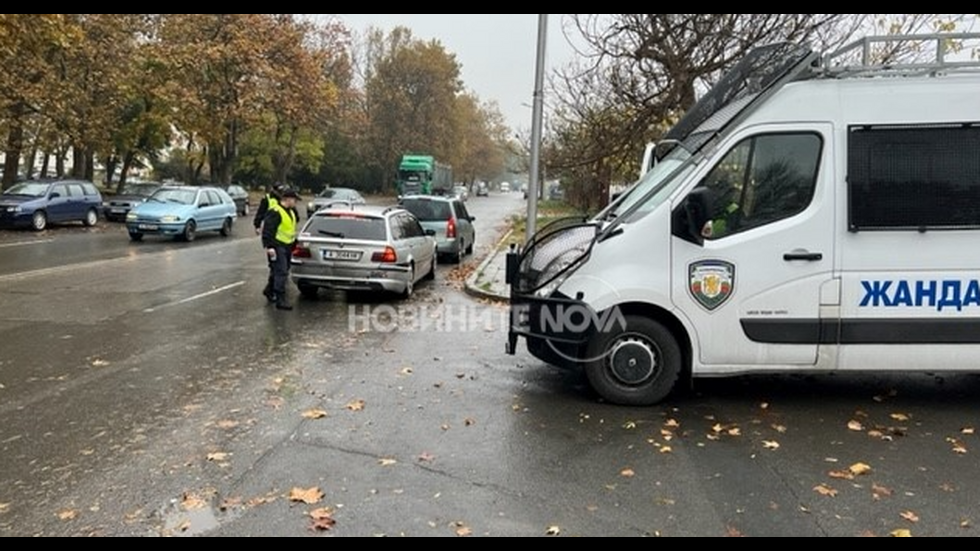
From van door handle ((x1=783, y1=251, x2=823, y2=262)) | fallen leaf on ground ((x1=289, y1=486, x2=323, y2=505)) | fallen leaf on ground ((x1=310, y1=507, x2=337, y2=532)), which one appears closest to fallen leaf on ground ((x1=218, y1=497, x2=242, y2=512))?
fallen leaf on ground ((x1=289, y1=486, x2=323, y2=505))

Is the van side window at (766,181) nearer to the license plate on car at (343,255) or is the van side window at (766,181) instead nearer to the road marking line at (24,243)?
the license plate on car at (343,255)

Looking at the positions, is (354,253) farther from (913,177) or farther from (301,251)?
(913,177)

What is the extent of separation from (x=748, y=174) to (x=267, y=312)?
7.23 m

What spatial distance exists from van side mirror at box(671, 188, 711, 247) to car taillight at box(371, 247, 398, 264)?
6.50 meters

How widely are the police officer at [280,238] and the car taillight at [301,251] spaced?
0.21 meters

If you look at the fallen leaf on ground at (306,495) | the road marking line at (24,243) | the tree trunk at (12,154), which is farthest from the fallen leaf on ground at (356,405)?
the tree trunk at (12,154)

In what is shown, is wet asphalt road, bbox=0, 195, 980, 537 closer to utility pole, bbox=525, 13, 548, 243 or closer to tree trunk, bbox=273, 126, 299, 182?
utility pole, bbox=525, 13, 548, 243

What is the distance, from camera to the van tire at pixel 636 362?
6.21 metres

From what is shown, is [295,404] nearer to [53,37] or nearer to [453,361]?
[453,361]

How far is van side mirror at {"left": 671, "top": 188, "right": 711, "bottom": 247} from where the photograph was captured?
19.1ft

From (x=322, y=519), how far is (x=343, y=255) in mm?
7870

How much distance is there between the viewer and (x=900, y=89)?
236 inches

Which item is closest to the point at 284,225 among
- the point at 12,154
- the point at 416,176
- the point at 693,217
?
the point at 693,217
